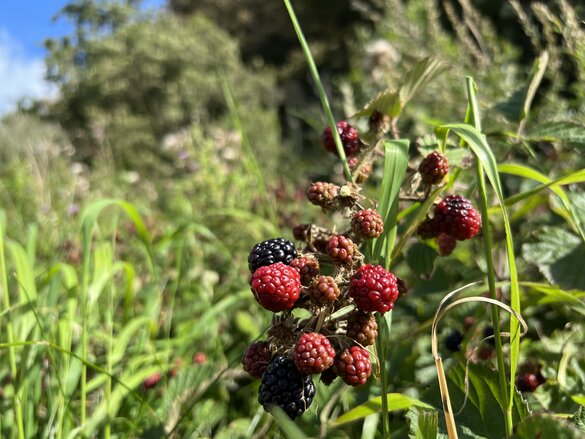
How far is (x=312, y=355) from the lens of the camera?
548mm

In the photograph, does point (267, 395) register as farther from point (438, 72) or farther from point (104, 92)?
point (104, 92)

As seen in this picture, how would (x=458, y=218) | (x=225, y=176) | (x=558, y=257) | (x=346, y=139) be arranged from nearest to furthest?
(x=458, y=218) → (x=346, y=139) → (x=558, y=257) → (x=225, y=176)

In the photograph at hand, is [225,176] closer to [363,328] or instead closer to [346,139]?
[346,139]

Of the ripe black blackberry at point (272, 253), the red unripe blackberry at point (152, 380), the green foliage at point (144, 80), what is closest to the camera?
the ripe black blackberry at point (272, 253)

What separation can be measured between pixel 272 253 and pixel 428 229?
0.68 feet

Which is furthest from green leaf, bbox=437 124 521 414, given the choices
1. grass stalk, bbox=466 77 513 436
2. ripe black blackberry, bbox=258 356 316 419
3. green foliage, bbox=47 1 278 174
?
green foliage, bbox=47 1 278 174

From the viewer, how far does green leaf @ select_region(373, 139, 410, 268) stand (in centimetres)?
67

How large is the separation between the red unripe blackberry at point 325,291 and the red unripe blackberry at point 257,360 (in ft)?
0.30

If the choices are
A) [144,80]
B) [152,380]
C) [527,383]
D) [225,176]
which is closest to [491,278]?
[527,383]

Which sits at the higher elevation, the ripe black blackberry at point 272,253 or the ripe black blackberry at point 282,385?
the ripe black blackberry at point 272,253

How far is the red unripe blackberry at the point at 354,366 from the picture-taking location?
1.85 feet

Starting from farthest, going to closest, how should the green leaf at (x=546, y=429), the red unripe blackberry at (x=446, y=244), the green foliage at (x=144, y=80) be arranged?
the green foliage at (x=144, y=80), the red unripe blackberry at (x=446, y=244), the green leaf at (x=546, y=429)

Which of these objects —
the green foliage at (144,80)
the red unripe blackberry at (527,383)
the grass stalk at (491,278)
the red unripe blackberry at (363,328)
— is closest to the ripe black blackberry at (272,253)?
the red unripe blackberry at (363,328)

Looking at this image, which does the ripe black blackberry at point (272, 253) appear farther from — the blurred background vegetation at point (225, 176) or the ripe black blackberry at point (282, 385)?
the blurred background vegetation at point (225, 176)
